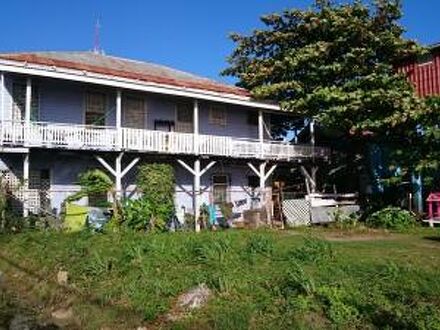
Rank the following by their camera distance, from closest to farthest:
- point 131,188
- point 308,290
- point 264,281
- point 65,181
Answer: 1. point 308,290
2. point 264,281
3. point 65,181
4. point 131,188

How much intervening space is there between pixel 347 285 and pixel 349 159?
1963cm

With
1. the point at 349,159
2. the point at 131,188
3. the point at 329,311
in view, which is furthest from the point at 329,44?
the point at 329,311

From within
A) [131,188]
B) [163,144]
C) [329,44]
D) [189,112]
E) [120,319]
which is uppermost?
[329,44]

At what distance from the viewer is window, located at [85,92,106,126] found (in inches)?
891

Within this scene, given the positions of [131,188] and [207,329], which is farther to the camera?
[131,188]

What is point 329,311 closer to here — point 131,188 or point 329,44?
point 131,188

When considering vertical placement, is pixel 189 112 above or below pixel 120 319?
→ above

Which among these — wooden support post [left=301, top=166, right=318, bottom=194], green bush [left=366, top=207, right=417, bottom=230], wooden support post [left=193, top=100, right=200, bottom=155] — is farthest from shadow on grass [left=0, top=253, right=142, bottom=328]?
wooden support post [left=301, top=166, right=318, bottom=194]

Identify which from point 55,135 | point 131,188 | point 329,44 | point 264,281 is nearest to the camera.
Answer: point 264,281

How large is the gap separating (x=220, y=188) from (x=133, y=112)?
539 centimetres

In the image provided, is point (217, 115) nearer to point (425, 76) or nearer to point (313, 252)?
point (425, 76)

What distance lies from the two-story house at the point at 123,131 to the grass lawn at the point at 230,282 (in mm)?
6250

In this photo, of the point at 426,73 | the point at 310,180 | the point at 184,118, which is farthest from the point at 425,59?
the point at 184,118

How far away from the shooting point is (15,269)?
1309cm
